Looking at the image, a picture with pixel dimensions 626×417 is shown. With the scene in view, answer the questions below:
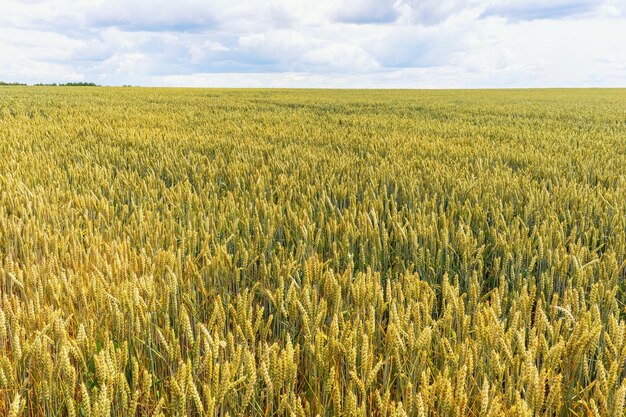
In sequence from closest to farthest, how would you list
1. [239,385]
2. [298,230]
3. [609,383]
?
1. [609,383]
2. [239,385]
3. [298,230]

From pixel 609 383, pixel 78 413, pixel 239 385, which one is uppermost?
pixel 609 383

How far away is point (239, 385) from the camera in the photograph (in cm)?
138

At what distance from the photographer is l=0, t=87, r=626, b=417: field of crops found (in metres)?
1.25

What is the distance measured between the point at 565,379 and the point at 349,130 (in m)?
7.24

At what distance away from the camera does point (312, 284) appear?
83.4 inches

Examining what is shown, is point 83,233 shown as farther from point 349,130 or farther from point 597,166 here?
point 349,130

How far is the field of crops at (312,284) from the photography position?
1250mm

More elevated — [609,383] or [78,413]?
[609,383]

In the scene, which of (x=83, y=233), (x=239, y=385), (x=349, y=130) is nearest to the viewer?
(x=239, y=385)

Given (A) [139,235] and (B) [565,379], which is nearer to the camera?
(B) [565,379]

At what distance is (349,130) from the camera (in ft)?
27.8

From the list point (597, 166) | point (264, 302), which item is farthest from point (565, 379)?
point (597, 166)

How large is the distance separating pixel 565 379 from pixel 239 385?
935 mm

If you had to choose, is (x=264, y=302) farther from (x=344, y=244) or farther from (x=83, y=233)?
(x=83, y=233)
